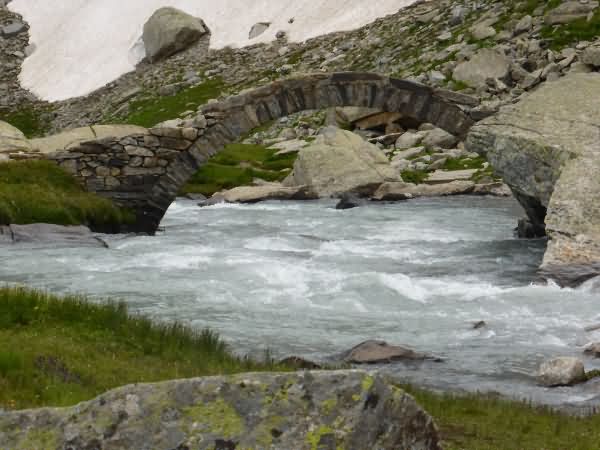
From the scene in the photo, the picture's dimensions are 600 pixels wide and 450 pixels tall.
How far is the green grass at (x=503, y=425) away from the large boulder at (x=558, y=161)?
9.52m

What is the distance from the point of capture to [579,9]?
63281mm

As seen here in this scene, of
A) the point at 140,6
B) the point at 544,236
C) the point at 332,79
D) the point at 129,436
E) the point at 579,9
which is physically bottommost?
the point at 544,236

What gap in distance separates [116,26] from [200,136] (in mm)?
72960

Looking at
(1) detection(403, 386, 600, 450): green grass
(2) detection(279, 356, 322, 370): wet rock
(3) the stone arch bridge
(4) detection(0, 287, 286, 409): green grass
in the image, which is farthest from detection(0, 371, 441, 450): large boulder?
(3) the stone arch bridge

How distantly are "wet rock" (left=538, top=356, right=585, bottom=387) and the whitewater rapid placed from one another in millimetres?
70025

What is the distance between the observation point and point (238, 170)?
53094 mm

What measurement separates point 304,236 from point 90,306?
17981 millimetres

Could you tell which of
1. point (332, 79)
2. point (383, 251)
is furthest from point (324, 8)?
point (383, 251)

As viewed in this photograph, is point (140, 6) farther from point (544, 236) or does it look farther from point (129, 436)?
point (129, 436)

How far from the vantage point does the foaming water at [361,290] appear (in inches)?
576

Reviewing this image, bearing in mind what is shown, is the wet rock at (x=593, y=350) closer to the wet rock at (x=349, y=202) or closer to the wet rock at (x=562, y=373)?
the wet rock at (x=562, y=373)

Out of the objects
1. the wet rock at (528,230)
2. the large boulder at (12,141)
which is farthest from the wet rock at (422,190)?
the large boulder at (12,141)

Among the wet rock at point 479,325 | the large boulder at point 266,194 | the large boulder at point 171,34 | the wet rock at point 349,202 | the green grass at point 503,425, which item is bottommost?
the wet rock at point 479,325

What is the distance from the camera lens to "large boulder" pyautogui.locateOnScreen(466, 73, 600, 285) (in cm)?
2034
